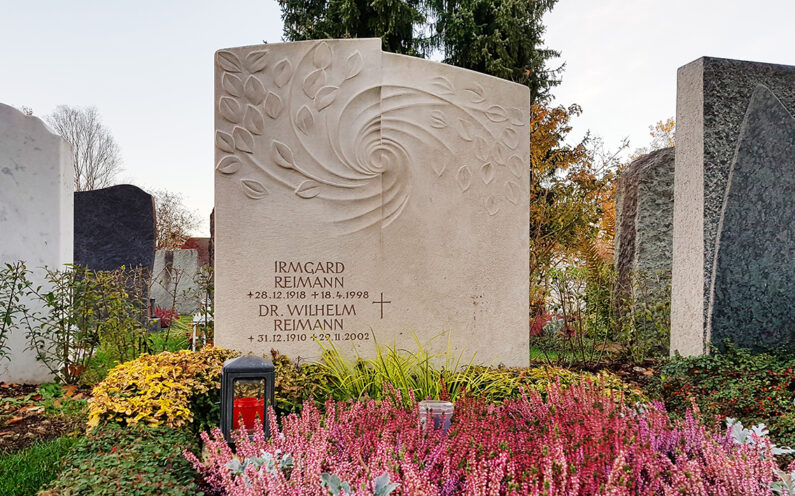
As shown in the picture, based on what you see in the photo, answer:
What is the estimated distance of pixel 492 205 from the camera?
5027mm

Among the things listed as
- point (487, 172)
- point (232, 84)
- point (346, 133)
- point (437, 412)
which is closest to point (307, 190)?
point (346, 133)

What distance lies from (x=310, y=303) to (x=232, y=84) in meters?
1.92

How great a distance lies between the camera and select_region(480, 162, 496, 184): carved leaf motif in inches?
198

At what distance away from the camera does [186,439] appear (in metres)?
2.84

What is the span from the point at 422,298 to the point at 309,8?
43.9 feet

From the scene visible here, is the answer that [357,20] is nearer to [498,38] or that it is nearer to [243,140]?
[498,38]

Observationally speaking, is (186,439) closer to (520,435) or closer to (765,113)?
(520,435)

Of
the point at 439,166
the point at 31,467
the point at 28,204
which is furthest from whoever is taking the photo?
the point at 28,204

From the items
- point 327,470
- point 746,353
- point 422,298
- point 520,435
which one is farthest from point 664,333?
point 327,470

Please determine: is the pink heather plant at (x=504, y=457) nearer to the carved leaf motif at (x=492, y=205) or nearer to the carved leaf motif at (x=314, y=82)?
the carved leaf motif at (x=492, y=205)

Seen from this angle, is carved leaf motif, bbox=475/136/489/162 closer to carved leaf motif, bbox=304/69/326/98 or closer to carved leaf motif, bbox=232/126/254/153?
carved leaf motif, bbox=304/69/326/98

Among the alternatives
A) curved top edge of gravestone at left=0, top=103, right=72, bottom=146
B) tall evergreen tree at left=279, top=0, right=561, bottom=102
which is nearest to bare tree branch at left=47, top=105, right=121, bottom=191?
tall evergreen tree at left=279, top=0, right=561, bottom=102

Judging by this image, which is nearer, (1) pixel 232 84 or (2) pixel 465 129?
(1) pixel 232 84

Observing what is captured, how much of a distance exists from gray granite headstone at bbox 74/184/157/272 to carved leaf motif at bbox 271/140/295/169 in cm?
482
